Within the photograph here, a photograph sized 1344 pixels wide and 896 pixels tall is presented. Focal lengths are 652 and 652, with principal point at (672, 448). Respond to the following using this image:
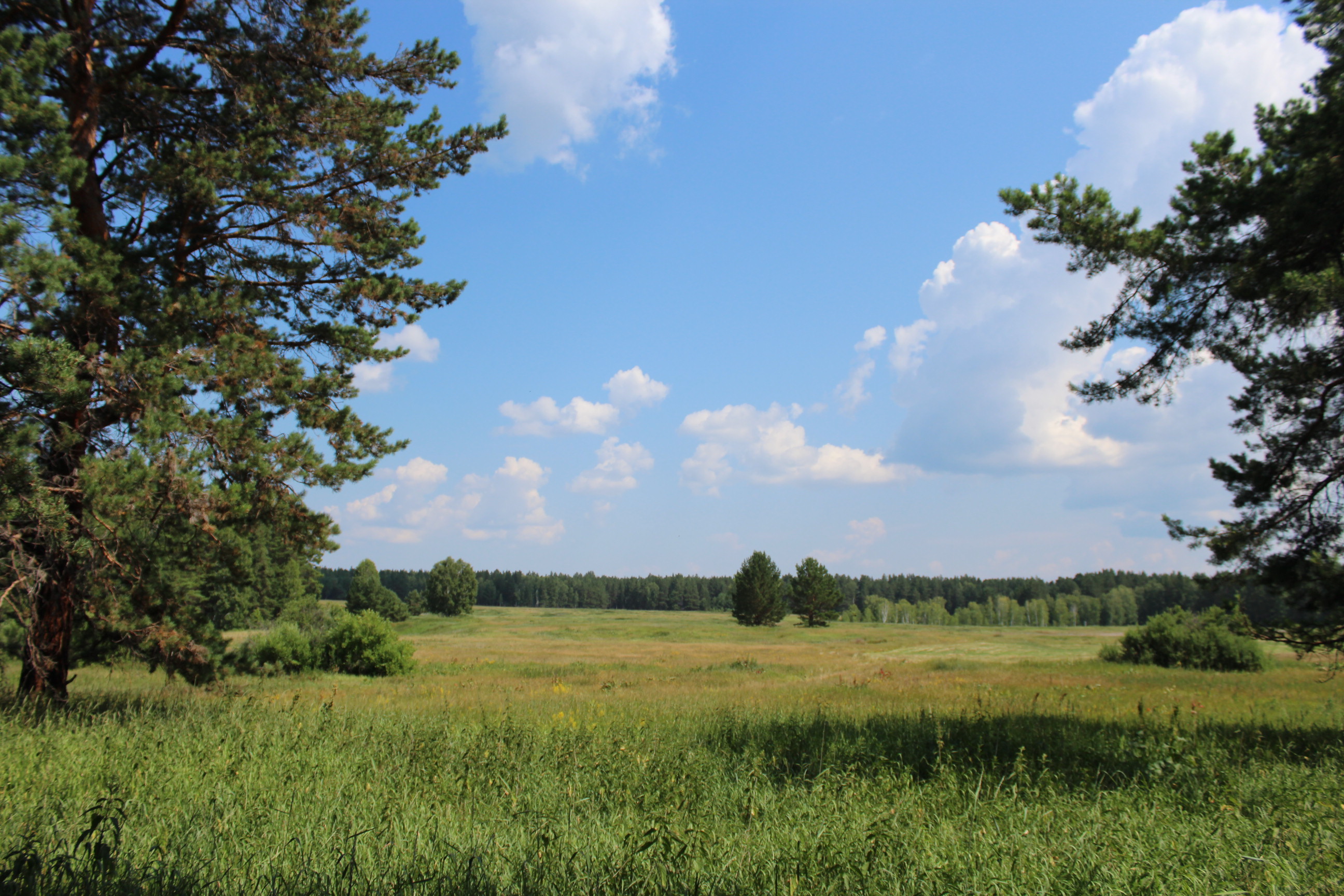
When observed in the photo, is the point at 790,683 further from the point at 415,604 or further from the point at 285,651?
the point at 415,604

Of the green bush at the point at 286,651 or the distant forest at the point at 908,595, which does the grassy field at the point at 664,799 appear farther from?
the distant forest at the point at 908,595

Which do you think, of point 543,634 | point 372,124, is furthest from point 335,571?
point 372,124

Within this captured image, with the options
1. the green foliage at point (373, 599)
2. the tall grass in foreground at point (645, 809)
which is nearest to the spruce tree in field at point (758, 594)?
the green foliage at point (373, 599)

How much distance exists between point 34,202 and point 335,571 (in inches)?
6308

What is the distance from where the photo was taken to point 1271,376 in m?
8.09

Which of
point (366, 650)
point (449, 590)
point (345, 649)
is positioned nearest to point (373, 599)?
point (449, 590)

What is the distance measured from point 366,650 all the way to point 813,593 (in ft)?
213

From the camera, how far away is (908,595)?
517ft

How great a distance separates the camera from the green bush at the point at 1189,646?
25.3 meters

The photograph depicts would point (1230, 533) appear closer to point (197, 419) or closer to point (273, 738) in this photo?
point (273, 738)

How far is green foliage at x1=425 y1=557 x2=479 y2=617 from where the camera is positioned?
9256cm

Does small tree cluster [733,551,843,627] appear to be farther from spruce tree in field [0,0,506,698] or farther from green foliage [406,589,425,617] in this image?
spruce tree in field [0,0,506,698]

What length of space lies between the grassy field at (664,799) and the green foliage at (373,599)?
6826 cm

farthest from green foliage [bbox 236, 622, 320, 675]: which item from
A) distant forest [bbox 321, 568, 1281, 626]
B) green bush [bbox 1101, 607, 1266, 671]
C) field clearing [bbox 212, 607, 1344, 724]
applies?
distant forest [bbox 321, 568, 1281, 626]
